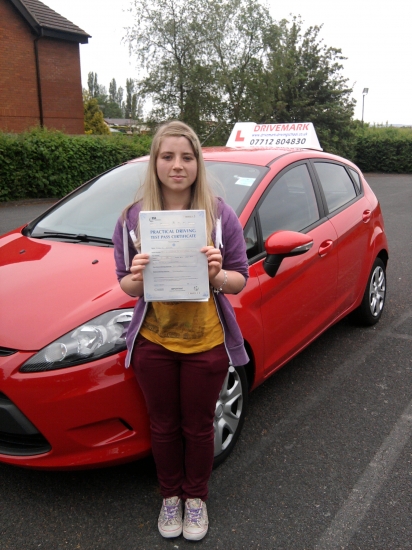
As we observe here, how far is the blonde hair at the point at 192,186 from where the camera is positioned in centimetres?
204

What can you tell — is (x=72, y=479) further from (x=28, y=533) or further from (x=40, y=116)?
(x=40, y=116)

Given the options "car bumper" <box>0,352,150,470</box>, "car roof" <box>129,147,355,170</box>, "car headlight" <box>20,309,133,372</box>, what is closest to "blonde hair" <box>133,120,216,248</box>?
"car headlight" <box>20,309,133,372</box>

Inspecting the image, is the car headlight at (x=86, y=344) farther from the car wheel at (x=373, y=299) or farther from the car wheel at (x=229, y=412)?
the car wheel at (x=373, y=299)

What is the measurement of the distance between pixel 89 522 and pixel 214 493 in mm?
596

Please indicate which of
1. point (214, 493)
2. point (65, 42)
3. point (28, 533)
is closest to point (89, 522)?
point (28, 533)

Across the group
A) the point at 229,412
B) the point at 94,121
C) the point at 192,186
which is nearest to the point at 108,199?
the point at 192,186

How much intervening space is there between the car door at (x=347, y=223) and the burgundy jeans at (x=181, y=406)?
75.4 inches

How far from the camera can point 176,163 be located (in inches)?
79.2

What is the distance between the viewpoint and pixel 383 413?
129 inches

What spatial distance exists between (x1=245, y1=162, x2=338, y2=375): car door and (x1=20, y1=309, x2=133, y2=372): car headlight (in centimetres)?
87

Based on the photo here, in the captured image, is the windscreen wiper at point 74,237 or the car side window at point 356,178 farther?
the car side window at point 356,178

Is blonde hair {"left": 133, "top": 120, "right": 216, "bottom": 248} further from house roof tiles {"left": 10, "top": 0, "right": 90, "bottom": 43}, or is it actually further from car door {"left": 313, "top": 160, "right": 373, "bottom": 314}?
house roof tiles {"left": 10, "top": 0, "right": 90, "bottom": 43}

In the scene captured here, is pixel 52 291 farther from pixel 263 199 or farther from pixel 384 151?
pixel 384 151

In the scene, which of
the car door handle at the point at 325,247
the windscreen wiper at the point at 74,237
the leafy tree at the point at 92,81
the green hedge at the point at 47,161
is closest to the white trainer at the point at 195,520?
the windscreen wiper at the point at 74,237
